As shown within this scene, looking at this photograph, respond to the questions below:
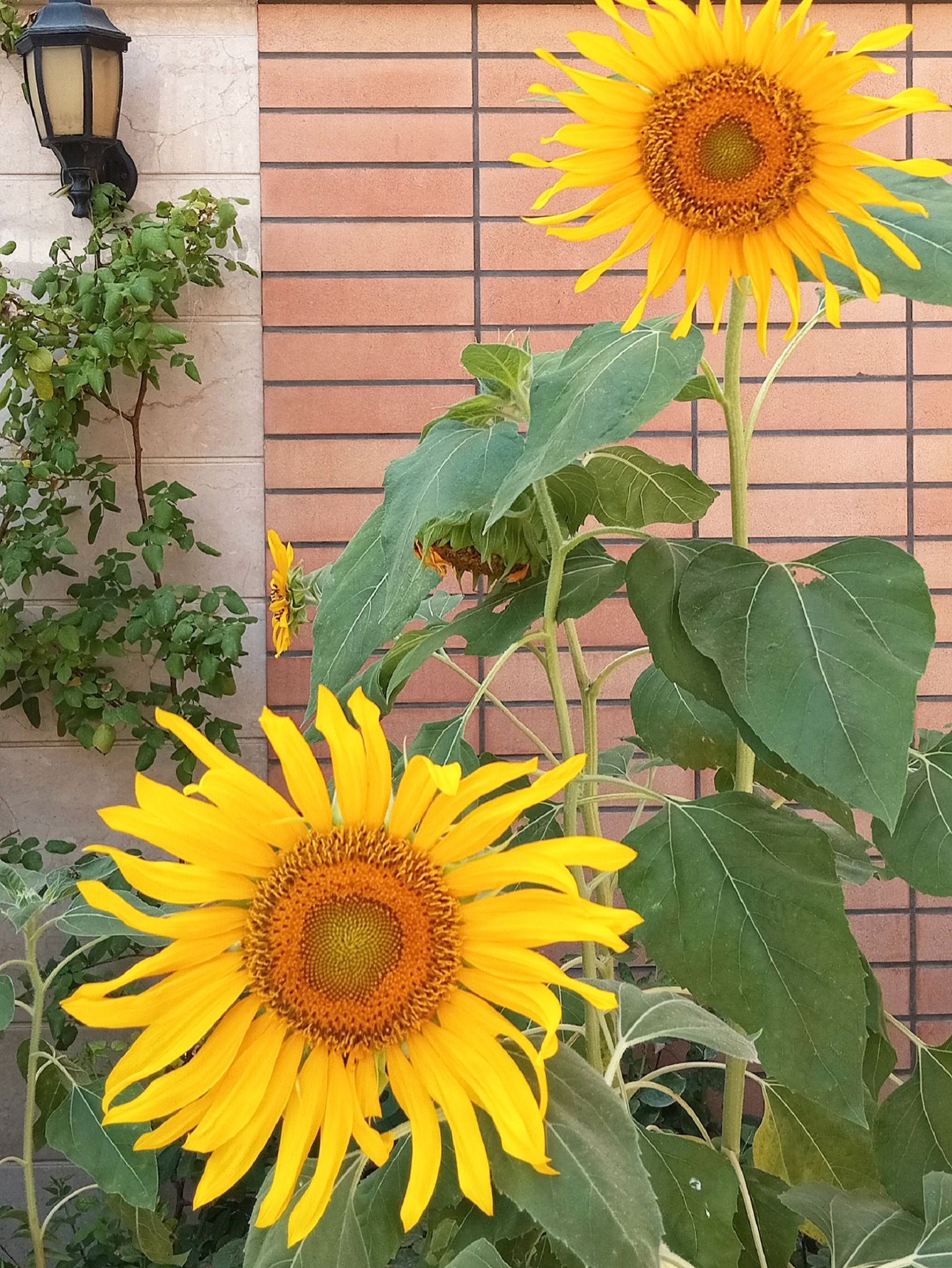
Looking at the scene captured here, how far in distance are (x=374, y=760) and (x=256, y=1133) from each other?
17cm

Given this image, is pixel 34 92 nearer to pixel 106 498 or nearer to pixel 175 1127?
pixel 106 498

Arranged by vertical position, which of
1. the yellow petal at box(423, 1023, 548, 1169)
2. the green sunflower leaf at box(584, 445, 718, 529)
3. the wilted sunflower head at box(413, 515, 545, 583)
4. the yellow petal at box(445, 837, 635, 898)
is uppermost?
the green sunflower leaf at box(584, 445, 718, 529)

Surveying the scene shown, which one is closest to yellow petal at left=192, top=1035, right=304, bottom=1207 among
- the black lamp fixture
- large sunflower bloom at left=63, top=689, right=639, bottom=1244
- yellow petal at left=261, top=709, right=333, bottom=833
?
large sunflower bloom at left=63, top=689, right=639, bottom=1244

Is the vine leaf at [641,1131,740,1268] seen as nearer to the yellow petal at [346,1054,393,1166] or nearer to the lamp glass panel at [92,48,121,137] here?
the yellow petal at [346,1054,393,1166]

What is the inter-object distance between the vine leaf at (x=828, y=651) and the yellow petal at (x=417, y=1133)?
0.77 feet

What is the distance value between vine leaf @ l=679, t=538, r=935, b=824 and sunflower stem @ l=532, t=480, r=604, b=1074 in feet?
0.26

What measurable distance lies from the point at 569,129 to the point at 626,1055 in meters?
1.63

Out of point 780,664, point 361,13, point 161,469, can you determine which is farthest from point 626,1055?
point 361,13

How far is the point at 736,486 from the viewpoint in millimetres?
694

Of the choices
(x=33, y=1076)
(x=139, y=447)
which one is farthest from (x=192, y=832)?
(x=139, y=447)

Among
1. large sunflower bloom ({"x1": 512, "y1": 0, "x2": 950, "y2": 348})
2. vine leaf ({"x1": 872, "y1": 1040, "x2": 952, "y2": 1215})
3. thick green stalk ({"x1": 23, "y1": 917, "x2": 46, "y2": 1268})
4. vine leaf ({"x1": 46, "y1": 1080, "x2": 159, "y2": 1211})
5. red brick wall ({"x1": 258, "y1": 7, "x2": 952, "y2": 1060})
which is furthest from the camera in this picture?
red brick wall ({"x1": 258, "y1": 7, "x2": 952, "y2": 1060})

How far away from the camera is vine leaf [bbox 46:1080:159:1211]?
1.08m

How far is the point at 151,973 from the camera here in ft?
1.48

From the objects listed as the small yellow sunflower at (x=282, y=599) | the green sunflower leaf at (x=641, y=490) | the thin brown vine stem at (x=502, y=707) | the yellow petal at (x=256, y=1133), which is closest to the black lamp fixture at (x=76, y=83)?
the small yellow sunflower at (x=282, y=599)
